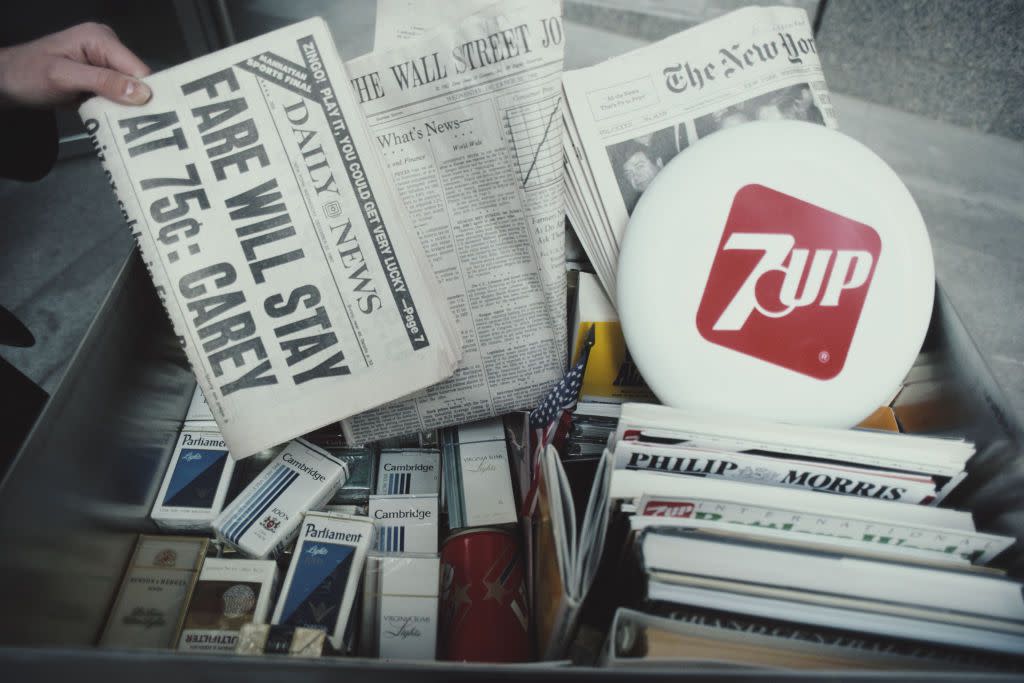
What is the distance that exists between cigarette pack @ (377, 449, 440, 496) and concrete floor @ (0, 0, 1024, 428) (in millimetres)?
821

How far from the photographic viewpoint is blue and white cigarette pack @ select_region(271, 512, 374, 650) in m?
0.57

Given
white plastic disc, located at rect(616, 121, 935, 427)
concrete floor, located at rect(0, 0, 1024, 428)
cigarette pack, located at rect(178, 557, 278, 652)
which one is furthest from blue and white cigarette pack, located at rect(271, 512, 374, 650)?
concrete floor, located at rect(0, 0, 1024, 428)

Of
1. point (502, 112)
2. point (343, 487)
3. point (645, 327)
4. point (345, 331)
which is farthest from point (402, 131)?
point (343, 487)

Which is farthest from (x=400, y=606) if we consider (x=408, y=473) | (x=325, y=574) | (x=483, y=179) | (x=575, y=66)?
(x=575, y=66)

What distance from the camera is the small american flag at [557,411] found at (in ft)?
2.15

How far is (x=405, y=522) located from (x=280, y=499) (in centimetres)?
14

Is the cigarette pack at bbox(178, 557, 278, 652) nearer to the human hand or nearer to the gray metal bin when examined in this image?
the gray metal bin

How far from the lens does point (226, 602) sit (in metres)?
0.59

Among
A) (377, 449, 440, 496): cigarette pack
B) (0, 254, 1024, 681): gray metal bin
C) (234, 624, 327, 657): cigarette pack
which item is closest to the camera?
(0, 254, 1024, 681): gray metal bin

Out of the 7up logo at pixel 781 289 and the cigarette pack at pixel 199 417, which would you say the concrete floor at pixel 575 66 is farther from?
the 7up logo at pixel 781 289

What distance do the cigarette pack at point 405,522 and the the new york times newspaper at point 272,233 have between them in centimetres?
15

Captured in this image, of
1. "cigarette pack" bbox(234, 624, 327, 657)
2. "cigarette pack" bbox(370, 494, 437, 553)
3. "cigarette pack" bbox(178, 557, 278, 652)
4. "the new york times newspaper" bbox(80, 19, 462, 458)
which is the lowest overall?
"cigarette pack" bbox(234, 624, 327, 657)

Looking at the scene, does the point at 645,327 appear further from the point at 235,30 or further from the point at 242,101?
the point at 235,30

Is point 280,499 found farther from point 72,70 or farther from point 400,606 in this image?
point 72,70
